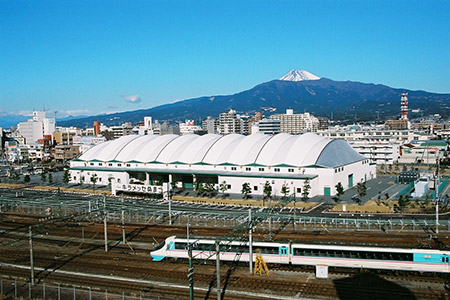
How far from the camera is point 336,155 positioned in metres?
44.5

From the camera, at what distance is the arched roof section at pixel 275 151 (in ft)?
144

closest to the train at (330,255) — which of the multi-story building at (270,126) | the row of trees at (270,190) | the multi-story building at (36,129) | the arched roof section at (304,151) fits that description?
the row of trees at (270,190)

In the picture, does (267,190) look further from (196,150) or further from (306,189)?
(196,150)

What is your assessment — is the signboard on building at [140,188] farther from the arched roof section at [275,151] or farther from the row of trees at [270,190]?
the arched roof section at [275,151]

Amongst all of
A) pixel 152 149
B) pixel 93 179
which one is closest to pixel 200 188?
pixel 152 149

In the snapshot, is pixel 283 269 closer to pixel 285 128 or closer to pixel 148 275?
pixel 148 275

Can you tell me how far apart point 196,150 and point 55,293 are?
104 ft

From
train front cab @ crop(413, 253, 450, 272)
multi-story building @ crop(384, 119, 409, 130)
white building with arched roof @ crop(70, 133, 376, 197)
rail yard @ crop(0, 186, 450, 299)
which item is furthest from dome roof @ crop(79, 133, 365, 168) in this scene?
multi-story building @ crop(384, 119, 409, 130)

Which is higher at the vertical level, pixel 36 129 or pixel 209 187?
pixel 36 129

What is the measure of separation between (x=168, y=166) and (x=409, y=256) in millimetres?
34200

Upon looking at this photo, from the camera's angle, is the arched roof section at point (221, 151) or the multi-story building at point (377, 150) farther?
the multi-story building at point (377, 150)

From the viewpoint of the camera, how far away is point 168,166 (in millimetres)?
49656

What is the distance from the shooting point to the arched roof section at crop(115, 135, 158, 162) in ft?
173

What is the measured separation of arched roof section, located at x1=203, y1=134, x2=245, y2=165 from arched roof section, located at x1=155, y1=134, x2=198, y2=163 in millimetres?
3760
